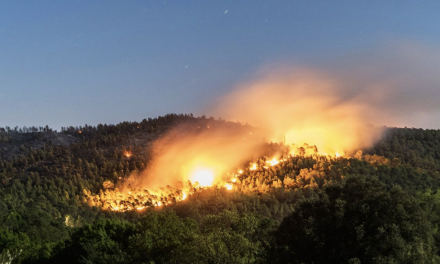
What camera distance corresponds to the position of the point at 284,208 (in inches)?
5723

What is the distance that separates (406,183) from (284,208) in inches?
2023

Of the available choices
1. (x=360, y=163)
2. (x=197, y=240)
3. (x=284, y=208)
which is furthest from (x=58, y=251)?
(x=360, y=163)

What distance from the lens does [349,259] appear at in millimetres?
40094

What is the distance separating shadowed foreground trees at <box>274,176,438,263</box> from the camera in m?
40.8

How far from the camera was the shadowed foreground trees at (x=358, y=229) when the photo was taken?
134 feet

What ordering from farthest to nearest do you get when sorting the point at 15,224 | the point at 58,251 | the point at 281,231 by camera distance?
1. the point at 15,224
2. the point at 58,251
3. the point at 281,231

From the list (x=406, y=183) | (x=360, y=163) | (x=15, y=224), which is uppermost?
(x=360, y=163)

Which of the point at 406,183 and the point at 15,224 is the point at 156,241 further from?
the point at 406,183

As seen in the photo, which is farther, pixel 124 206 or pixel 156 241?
pixel 124 206

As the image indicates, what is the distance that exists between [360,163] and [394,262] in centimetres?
16773

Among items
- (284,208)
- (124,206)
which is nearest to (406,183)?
(284,208)

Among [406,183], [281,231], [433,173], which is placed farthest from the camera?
[433,173]

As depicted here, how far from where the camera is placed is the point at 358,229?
1654 inches

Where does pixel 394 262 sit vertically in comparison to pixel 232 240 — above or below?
below
